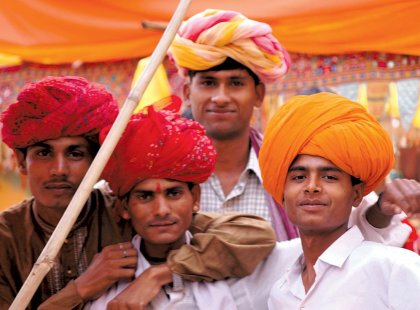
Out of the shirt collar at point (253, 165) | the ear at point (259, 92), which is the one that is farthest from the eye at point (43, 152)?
the ear at point (259, 92)

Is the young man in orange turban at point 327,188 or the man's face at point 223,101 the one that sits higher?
the man's face at point 223,101

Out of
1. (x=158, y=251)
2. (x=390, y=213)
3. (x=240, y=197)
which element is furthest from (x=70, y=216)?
(x=240, y=197)

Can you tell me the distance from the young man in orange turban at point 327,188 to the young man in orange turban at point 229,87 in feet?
3.44

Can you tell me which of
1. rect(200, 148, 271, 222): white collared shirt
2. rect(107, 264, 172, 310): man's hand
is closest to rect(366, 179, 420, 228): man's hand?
rect(107, 264, 172, 310): man's hand

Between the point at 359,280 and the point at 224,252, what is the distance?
0.60 meters

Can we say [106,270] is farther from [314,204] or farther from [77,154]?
[314,204]

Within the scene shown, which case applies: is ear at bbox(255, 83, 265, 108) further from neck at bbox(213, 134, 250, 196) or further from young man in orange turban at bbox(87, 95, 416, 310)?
young man in orange turban at bbox(87, 95, 416, 310)

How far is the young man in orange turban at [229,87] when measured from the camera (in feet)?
13.2

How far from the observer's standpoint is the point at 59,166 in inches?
123

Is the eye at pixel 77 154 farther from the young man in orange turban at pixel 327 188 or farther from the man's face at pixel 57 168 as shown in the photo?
the young man in orange turban at pixel 327 188

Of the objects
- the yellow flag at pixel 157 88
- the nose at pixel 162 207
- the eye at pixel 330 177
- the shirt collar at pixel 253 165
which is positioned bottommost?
the nose at pixel 162 207

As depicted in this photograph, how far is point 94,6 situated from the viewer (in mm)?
5523

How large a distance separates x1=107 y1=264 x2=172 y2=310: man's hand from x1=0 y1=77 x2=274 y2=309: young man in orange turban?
0.03m

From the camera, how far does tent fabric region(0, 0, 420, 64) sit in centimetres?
511
